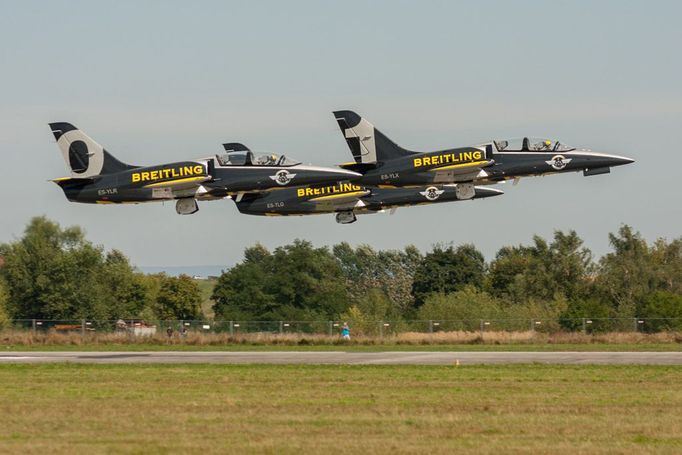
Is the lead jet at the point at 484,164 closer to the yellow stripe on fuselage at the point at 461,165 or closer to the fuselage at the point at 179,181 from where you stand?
the yellow stripe on fuselage at the point at 461,165

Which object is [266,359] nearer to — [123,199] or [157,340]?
[123,199]

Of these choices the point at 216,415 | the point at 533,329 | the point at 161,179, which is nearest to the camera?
the point at 216,415

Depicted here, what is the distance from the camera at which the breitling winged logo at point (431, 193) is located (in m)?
67.7

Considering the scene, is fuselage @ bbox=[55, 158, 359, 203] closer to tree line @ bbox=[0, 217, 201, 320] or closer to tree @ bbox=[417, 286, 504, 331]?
tree @ bbox=[417, 286, 504, 331]

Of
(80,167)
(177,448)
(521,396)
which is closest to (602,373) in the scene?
(521,396)

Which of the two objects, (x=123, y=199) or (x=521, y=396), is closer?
(x=521, y=396)

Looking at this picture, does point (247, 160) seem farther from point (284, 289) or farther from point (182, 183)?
point (284, 289)

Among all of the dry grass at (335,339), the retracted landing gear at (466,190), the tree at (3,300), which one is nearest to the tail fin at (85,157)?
the dry grass at (335,339)

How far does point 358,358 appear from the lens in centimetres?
4959

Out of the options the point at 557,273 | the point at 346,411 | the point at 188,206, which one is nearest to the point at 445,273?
the point at 557,273

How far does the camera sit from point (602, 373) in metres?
39.1

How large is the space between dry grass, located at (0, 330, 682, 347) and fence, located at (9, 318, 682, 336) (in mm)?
3457

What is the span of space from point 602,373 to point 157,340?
112 feet

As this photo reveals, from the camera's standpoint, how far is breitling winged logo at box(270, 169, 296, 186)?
58.4m
